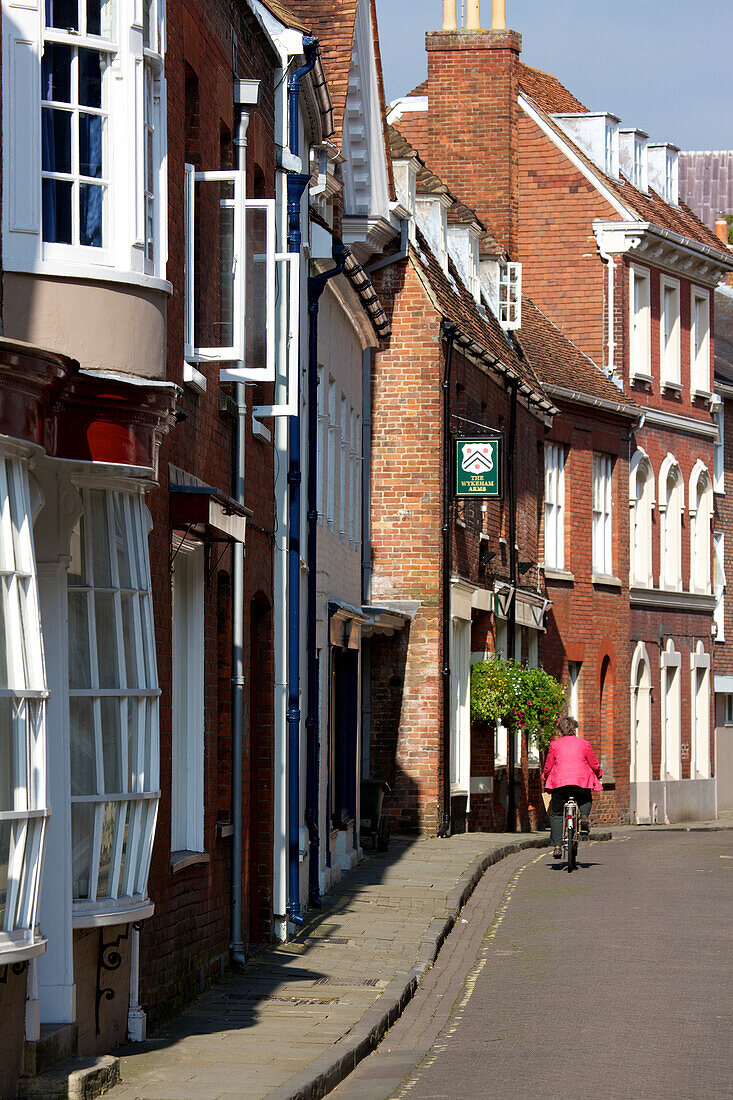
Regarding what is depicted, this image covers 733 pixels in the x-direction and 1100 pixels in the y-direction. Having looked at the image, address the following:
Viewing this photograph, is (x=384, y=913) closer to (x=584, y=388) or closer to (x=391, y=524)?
(x=391, y=524)

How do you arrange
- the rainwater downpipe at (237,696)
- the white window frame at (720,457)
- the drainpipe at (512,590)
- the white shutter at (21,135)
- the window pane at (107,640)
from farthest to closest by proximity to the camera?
the white window frame at (720,457), the drainpipe at (512,590), the rainwater downpipe at (237,696), the window pane at (107,640), the white shutter at (21,135)

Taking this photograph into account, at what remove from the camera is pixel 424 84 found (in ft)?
116

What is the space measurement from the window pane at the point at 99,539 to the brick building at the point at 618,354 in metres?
24.7

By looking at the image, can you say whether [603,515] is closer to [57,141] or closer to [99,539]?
[99,539]

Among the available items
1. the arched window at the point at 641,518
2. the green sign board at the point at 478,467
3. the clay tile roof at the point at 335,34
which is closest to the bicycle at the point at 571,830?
the green sign board at the point at 478,467

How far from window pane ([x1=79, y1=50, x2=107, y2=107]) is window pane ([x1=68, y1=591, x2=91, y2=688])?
240 cm

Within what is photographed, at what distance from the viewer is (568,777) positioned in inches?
860

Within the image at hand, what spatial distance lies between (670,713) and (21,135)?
31.0 meters

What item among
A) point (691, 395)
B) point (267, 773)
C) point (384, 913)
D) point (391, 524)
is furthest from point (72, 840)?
point (691, 395)

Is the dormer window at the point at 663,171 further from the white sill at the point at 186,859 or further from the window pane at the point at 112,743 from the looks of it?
the window pane at the point at 112,743

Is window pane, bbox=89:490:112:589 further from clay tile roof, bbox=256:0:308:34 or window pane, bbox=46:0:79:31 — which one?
clay tile roof, bbox=256:0:308:34

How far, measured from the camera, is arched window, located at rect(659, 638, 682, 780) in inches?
1474

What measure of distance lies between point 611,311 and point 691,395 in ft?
12.8

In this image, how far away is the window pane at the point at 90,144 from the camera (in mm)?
8812
